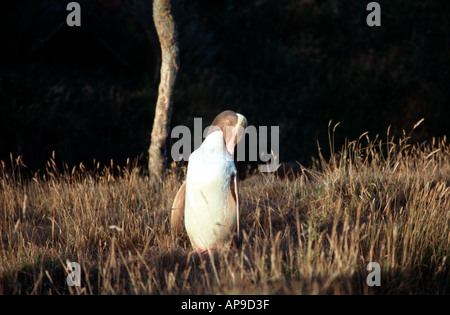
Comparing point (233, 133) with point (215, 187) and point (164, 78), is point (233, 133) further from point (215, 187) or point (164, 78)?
point (164, 78)

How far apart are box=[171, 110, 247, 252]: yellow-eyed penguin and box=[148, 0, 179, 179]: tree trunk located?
245 cm

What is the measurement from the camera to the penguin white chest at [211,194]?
3.50 metres

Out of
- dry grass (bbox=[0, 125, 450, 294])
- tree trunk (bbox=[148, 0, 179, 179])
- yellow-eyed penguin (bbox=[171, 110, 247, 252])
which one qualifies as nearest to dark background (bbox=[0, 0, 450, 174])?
tree trunk (bbox=[148, 0, 179, 179])

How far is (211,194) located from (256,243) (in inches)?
21.3

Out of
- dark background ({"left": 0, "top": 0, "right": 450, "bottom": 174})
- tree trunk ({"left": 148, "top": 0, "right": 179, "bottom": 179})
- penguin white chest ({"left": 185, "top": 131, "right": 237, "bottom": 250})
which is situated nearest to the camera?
penguin white chest ({"left": 185, "top": 131, "right": 237, "bottom": 250})

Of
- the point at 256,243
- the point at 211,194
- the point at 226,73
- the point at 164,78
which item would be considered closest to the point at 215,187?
the point at 211,194

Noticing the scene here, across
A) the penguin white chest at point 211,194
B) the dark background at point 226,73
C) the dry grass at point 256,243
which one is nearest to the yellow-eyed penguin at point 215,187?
the penguin white chest at point 211,194

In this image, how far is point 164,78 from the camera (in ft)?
19.8

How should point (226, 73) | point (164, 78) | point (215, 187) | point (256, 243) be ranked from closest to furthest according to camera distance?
1. point (256, 243)
2. point (215, 187)
3. point (164, 78)
4. point (226, 73)

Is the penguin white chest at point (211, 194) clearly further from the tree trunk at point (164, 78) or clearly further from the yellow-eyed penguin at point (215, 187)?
the tree trunk at point (164, 78)

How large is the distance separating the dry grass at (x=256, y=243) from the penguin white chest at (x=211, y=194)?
7.2 inches

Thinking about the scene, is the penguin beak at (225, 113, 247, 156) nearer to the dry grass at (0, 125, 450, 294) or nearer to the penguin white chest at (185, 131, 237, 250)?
the penguin white chest at (185, 131, 237, 250)

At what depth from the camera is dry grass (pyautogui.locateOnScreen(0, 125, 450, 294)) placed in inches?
114
